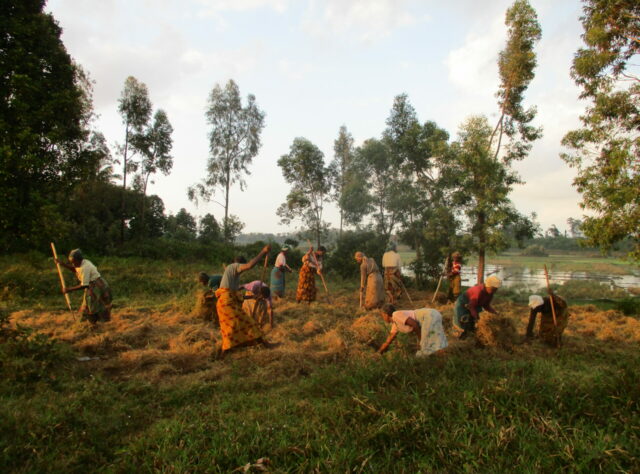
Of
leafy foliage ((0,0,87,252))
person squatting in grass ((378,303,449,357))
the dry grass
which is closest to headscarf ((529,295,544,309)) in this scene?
the dry grass

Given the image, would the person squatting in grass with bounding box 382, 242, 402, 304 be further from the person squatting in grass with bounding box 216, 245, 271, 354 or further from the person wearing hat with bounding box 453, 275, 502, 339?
the person squatting in grass with bounding box 216, 245, 271, 354

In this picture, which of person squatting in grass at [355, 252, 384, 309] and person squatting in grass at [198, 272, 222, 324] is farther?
person squatting in grass at [355, 252, 384, 309]

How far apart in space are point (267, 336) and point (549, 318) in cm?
492

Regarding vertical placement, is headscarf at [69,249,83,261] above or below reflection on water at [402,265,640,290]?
above

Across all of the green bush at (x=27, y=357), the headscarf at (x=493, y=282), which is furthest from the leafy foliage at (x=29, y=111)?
the headscarf at (x=493, y=282)

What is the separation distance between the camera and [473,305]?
659 cm

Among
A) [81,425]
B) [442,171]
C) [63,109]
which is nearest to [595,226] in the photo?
[442,171]

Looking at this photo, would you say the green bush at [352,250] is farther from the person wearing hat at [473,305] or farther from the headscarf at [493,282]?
the headscarf at [493,282]

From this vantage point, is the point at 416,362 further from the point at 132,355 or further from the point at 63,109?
the point at 63,109

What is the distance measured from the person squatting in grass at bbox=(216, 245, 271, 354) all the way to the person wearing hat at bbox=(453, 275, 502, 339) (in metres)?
3.49

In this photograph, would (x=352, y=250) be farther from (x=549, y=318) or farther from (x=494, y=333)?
(x=494, y=333)

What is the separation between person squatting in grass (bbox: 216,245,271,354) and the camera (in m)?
6.04

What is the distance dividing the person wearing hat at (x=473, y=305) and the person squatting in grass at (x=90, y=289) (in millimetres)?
6673

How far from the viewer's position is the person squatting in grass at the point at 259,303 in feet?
25.4
